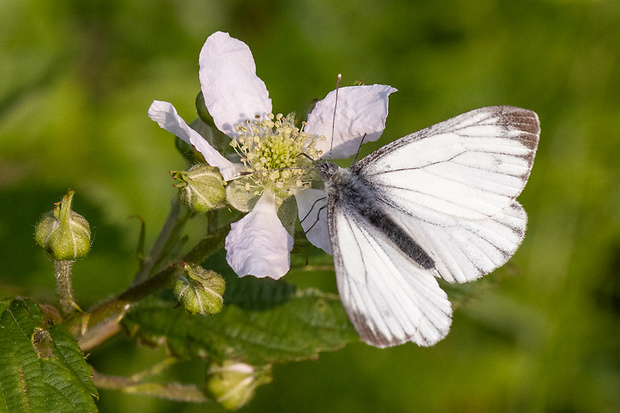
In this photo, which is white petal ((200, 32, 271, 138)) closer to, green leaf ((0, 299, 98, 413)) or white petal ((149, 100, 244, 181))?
white petal ((149, 100, 244, 181))

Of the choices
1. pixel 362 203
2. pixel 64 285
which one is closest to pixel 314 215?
pixel 362 203

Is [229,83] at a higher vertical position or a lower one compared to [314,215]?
higher

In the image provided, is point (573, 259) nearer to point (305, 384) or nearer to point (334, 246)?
point (305, 384)

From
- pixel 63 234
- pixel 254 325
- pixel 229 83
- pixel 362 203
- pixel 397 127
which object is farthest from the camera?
pixel 397 127

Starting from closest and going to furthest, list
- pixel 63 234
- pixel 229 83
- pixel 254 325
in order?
pixel 63 234 → pixel 229 83 → pixel 254 325

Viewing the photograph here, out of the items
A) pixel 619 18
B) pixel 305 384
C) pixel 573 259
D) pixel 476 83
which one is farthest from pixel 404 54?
pixel 305 384

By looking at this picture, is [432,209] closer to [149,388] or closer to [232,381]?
[232,381]
